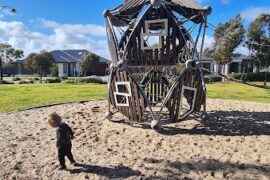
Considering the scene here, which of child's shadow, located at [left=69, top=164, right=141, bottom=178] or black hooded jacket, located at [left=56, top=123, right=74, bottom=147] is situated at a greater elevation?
black hooded jacket, located at [left=56, top=123, right=74, bottom=147]

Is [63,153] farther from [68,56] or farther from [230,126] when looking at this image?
[68,56]

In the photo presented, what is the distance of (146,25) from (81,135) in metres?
3.24

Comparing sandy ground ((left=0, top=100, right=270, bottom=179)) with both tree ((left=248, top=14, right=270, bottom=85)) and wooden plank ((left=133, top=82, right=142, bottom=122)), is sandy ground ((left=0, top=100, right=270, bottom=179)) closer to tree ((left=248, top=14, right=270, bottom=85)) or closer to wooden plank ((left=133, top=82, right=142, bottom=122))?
wooden plank ((left=133, top=82, right=142, bottom=122))

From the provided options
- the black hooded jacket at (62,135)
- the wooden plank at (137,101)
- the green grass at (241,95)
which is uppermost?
the wooden plank at (137,101)

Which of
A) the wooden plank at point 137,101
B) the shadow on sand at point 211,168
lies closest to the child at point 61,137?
the shadow on sand at point 211,168

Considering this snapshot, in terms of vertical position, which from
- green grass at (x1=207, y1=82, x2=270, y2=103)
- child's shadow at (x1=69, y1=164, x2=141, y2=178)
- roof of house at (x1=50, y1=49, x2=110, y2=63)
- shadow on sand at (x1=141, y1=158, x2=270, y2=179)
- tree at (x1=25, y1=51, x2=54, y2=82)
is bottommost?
child's shadow at (x1=69, y1=164, x2=141, y2=178)

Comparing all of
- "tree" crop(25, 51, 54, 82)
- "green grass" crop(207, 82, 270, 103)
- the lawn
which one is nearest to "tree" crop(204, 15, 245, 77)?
"green grass" crop(207, 82, 270, 103)

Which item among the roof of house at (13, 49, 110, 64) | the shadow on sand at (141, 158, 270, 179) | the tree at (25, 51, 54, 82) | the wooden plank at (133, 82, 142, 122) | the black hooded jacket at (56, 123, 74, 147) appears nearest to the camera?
the shadow on sand at (141, 158, 270, 179)

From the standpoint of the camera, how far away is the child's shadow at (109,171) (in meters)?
5.86

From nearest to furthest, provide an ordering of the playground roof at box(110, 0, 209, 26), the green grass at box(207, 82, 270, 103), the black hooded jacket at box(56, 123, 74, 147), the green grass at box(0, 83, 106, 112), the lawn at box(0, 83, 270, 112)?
1. the black hooded jacket at box(56, 123, 74, 147)
2. the playground roof at box(110, 0, 209, 26)
3. the green grass at box(0, 83, 106, 112)
4. the lawn at box(0, 83, 270, 112)
5. the green grass at box(207, 82, 270, 103)

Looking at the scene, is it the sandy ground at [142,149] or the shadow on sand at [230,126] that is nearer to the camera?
the sandy ground at [142,149]

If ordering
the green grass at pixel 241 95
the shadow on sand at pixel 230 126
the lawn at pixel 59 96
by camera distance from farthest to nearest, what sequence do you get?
the green grass at pixel 241 95
the lawn at pixel 59 96
the shadow on sand at pixel 230 126

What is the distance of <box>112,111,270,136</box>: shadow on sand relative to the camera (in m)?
8.59

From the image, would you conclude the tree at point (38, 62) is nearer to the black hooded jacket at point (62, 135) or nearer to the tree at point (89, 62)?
the tree at point (89, 62)
